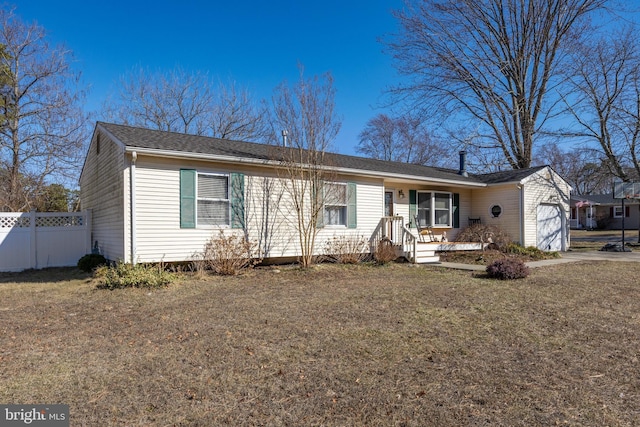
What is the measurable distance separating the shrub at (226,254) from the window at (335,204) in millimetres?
2609

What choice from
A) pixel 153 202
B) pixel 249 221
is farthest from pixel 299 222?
pixel 153 202

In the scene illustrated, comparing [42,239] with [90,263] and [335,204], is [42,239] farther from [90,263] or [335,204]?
[335,204]

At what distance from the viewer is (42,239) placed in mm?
10680

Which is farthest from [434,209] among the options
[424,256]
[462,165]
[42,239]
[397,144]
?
[397,144]

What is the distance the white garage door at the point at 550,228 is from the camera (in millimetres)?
14828

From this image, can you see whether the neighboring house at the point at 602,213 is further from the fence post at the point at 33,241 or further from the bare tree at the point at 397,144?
the fence post at the point at 33,241

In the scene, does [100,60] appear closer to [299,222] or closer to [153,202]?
[153,202]

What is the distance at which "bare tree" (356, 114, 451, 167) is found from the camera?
3169 cm

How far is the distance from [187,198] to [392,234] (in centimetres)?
638

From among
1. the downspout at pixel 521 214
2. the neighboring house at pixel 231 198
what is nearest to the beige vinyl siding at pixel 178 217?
the neighboring house at pixel 231 198

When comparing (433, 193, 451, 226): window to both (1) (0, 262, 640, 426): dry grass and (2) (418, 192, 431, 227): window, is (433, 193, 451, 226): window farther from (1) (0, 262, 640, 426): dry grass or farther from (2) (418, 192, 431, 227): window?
(1) (0, 262, 640, 426): dry grass

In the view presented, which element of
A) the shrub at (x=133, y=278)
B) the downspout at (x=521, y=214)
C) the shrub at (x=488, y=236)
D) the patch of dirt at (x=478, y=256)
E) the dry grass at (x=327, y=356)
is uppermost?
the downspout at (x=521, y=214)

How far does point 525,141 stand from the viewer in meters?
20.2

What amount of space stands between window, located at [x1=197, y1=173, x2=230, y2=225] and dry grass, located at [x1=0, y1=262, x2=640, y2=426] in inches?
97.6
